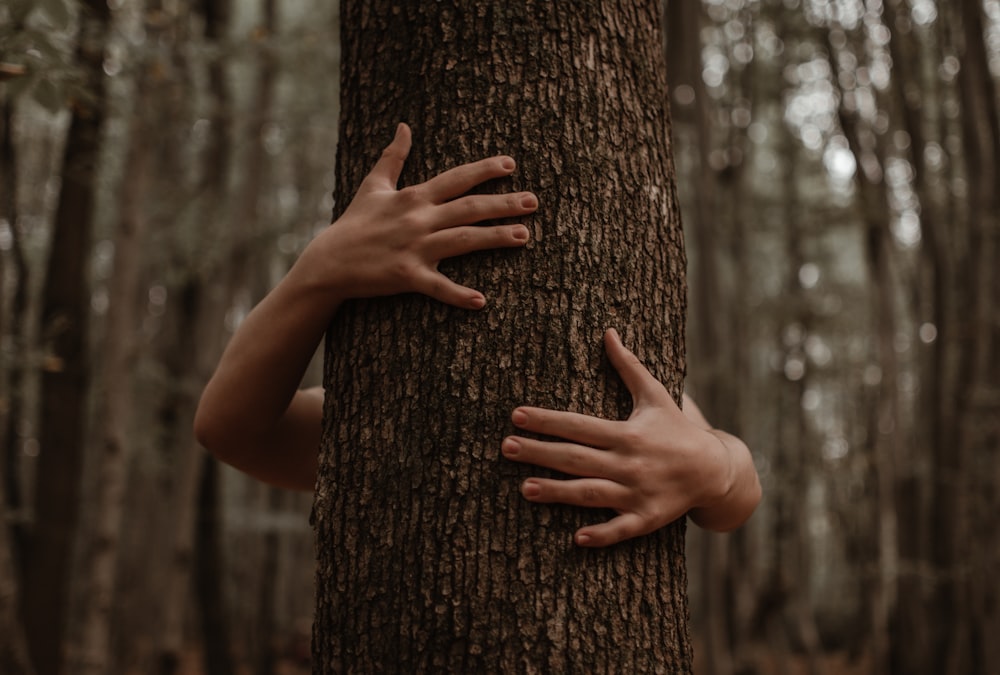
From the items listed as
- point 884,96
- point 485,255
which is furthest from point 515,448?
point 884,96

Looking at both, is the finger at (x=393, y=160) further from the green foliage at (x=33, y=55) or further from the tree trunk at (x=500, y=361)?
the green foliage at (x=33, y=55)

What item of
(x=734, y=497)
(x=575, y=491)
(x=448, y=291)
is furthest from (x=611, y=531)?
(x=448, y=291)

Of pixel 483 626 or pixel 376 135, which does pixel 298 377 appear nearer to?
pixel 376 135

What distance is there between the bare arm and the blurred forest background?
1.20 metres

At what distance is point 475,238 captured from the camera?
5.41ft

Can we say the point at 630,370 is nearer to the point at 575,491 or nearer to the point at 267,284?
the point at 575,491

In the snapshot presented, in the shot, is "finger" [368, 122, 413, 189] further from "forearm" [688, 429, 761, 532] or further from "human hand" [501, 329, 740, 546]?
"forearm" [688, 429, 761, 532]

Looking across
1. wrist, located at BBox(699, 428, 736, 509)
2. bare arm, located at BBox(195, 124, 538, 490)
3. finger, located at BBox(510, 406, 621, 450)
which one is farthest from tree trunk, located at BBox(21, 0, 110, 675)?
wrist, located at BBox(699, 428, 736, 509)

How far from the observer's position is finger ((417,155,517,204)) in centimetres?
168

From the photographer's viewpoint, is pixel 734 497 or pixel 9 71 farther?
pixel 9 71

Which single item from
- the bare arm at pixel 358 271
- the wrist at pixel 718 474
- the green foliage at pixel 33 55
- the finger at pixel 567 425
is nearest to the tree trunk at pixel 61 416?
the green foliage at pixel 33 55

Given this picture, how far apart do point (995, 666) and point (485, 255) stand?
8549 millimetres

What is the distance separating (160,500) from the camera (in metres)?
15.5

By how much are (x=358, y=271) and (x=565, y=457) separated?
57cm
